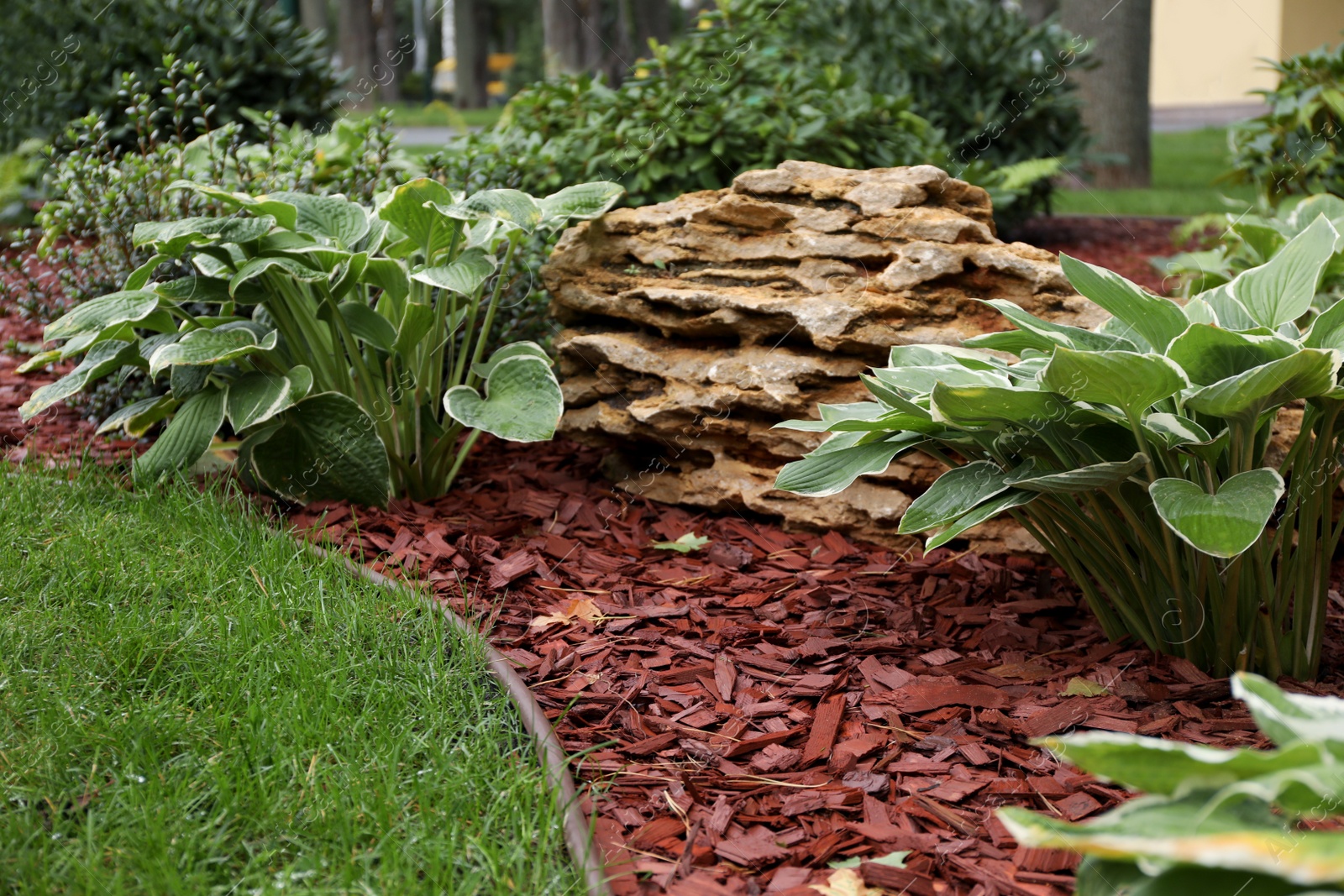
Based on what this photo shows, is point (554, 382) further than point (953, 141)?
No

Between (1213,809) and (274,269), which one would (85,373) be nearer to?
(274,269)

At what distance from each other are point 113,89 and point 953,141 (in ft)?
19.2

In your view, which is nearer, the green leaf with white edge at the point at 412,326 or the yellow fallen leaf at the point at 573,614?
the yellow fallen leaf at the point at 573,614

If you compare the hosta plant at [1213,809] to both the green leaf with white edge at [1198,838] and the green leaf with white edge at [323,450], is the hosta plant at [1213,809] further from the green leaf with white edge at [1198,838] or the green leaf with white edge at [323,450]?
the green leaf with white edge at [323,450]

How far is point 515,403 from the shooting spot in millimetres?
3270

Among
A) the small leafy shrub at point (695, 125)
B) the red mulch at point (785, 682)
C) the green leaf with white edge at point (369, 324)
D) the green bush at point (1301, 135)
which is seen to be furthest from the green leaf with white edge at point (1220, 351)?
the green bush at point (1301, 135)

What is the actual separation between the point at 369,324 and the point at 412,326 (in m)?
0.16

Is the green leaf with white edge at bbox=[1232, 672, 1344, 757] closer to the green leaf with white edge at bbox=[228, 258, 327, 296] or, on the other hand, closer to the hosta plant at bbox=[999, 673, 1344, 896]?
the hosta plant at bbox=[999, 673, 1344, 896]

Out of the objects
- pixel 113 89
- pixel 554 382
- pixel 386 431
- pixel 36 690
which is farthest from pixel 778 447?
pixel 113 89

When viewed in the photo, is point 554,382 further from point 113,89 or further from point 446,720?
point 113,89

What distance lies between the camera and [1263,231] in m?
3.29

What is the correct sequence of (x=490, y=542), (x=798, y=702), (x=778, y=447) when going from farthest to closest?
1. (x=778, y=447)
2. (x=490, y=542)
3. (x=798, y=702)

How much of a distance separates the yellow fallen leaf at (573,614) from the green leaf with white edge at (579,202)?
4.13 ft

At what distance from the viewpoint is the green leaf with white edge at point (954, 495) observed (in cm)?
235
